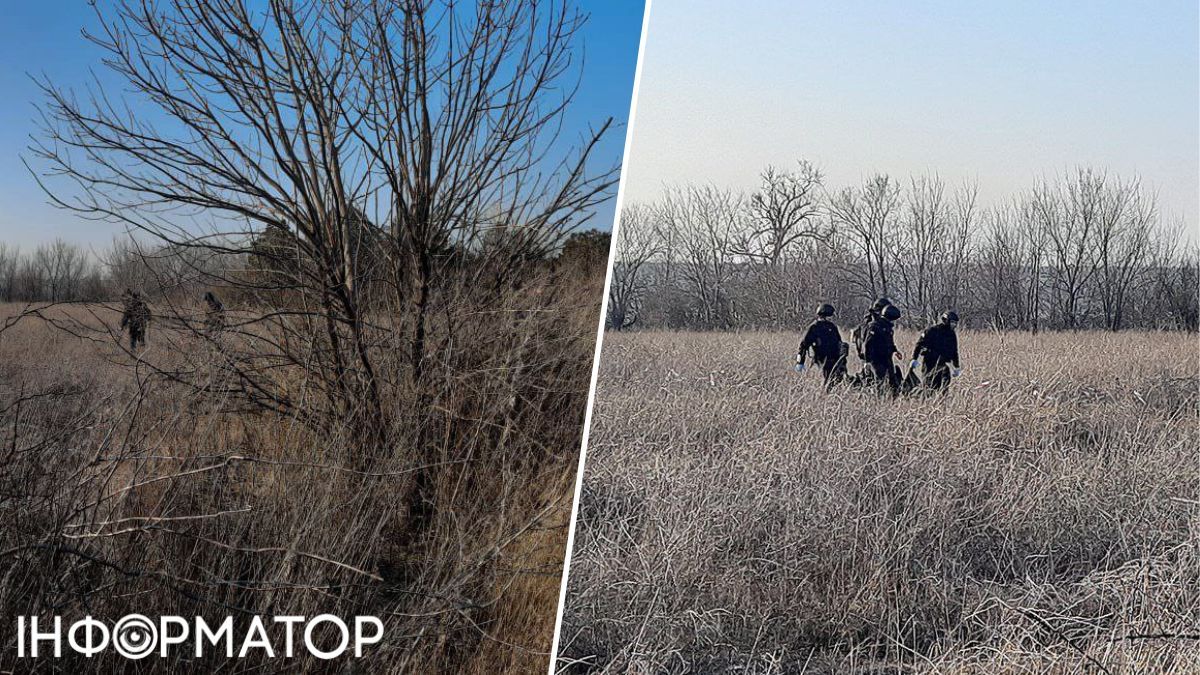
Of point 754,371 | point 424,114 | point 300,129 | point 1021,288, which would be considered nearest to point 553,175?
point 424,114

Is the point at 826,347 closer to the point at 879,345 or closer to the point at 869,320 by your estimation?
the point at 879,345

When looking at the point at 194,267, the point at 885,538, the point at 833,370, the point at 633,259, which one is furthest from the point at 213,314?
the point at 633,259

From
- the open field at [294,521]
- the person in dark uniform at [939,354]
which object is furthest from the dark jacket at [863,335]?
the open field at [294,521]

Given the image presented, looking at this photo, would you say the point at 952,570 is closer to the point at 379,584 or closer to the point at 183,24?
the point at 379,584

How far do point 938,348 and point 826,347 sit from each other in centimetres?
93

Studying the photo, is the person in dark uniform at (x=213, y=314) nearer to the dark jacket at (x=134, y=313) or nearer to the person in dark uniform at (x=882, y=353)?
the dark jacket at (x=134, y=313)

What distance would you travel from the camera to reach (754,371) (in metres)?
9.52

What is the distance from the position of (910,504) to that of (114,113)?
4.74 meters

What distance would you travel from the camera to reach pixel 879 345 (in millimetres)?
8586

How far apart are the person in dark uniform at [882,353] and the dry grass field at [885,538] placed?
27.0 inches

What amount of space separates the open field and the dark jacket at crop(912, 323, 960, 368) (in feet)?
12.0

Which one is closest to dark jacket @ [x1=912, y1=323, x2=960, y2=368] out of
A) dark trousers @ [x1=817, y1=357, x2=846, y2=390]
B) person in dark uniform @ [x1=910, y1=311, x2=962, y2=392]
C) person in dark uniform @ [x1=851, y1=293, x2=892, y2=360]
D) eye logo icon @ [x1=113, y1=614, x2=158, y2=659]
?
person in dark uniform @ [x1=910, y1=311, x2=962, y2=392]

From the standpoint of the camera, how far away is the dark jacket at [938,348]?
845 centimetres

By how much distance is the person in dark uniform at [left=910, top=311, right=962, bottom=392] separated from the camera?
835 centimetres
